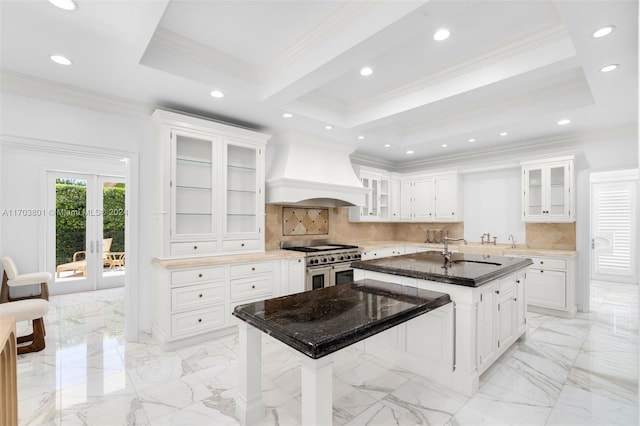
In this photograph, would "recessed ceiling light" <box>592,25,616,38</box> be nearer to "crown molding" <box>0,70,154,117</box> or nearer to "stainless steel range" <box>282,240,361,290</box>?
"stainless steel range" <box>282,240,361,290</box>

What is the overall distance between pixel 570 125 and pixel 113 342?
20.2ft

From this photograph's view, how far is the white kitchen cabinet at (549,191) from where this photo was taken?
14.0ft

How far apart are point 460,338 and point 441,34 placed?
7.73 feet

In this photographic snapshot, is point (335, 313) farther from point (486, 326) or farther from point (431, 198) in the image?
point (431, 198)

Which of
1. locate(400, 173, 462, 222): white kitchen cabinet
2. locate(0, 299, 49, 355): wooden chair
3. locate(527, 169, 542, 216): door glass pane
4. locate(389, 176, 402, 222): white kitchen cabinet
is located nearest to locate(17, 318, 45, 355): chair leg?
locate(0, 299, 49, 355): wooden chair

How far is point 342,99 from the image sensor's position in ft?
12.5

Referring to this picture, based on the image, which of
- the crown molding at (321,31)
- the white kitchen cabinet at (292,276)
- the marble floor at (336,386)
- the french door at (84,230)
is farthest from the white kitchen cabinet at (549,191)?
the french door at (84,230)

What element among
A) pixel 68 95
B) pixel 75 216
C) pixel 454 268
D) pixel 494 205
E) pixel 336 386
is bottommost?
pixel 336 386

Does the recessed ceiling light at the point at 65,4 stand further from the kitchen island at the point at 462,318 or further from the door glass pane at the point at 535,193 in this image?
the door glass pane at the point at 535,193

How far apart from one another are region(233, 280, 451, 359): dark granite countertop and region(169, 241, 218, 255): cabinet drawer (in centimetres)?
168

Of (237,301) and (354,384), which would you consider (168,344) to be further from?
(354,384)

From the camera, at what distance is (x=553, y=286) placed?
13.5 feet

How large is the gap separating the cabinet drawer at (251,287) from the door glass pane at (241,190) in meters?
0.66

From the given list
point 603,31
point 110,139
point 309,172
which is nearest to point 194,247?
point 110,139
